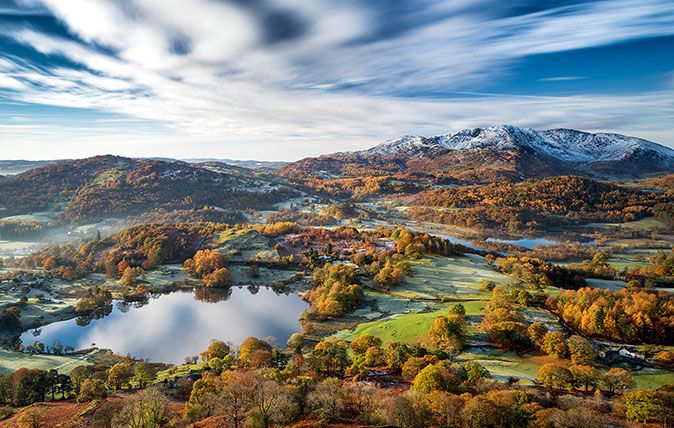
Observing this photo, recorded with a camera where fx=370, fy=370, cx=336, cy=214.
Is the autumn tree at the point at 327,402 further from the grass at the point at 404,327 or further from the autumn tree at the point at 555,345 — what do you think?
the autumn tree at the point at 555,345

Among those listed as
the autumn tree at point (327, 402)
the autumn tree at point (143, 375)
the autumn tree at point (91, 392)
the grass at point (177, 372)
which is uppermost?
the autumn tree at point (327, 402)

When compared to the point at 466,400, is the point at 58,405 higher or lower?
lower

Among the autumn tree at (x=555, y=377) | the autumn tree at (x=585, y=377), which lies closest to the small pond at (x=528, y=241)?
the autumn tree at (x=585, y=377)

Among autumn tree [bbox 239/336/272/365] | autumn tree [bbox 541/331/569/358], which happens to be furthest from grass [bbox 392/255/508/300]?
autumn tree [bbox 239/336/272/365]

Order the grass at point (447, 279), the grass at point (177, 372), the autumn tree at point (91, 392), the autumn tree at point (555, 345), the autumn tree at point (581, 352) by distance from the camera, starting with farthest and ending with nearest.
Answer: the grass at point (447, 279) → the grass at point (177, 372) → the autumn tree at point (555, 345) → the autumn tree at point (581, 352) → the autumn tree at point (91, 392)

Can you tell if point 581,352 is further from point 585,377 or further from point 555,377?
point 555,377

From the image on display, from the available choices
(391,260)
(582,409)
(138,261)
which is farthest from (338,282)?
(138,261)

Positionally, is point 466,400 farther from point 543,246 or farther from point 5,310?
point 543,246

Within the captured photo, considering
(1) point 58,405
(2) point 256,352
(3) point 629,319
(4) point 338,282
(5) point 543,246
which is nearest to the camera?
(1) point 58,405
